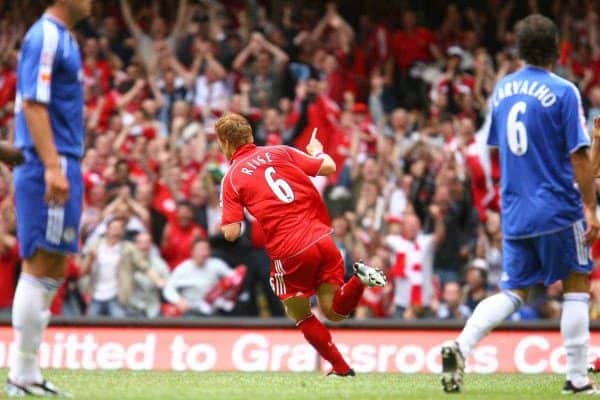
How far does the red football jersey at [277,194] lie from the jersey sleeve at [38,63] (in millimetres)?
2399

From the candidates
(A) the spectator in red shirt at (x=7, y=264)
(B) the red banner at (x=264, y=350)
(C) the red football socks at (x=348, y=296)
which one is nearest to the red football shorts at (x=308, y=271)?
(C) the red football socks at (x=348, y=296)

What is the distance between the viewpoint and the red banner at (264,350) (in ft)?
45.0

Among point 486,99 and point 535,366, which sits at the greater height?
point 486,99

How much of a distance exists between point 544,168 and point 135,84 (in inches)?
437

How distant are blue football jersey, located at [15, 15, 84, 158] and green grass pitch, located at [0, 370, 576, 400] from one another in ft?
4.75

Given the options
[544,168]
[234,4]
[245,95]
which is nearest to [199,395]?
[544,168]

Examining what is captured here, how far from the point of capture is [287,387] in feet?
29.0

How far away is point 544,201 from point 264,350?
632 centimetres

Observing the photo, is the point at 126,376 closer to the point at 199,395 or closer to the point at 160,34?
the point at 199,395

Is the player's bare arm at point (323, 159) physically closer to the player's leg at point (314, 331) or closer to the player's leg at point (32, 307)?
the player's leg at point (314, 331)

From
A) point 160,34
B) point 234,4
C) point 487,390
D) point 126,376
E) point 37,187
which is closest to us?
point 37,187

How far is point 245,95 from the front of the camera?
1789 cm

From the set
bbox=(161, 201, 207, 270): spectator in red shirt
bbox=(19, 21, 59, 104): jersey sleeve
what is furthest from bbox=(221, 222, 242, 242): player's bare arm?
bbox=(161, 201, 207, 270): spectator in red shirt

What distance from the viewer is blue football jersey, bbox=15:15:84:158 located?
7301mm
